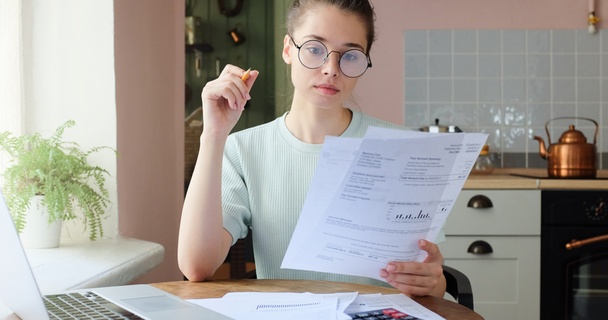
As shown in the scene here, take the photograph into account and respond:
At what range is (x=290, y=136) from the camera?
1649 millimetres

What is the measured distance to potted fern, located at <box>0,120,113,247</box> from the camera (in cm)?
187

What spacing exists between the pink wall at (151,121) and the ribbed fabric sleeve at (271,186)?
75 cm

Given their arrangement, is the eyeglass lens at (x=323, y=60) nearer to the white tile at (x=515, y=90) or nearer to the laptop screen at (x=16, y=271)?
the laptop screen at (x=16, y=271)

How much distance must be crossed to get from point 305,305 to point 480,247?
78.0 inches

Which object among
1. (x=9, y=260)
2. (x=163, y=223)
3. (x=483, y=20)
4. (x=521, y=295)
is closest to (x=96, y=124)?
(x=163, y=223)

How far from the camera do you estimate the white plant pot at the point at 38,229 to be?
1936mm

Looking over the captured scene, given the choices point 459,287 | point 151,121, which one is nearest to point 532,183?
point 151,121

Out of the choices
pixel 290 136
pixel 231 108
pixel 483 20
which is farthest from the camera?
pixel 483 20

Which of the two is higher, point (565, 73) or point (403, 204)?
point (565, 73)

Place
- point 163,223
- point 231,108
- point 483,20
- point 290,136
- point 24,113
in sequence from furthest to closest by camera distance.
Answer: point 483,20 < point 163,223 < point 24,113 < point 290,136 < point 231,108

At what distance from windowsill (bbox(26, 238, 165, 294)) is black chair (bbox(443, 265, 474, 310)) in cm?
77

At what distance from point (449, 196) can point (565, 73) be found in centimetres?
260

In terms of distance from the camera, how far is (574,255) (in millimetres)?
2898

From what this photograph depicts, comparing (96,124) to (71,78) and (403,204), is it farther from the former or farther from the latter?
(403,204)
